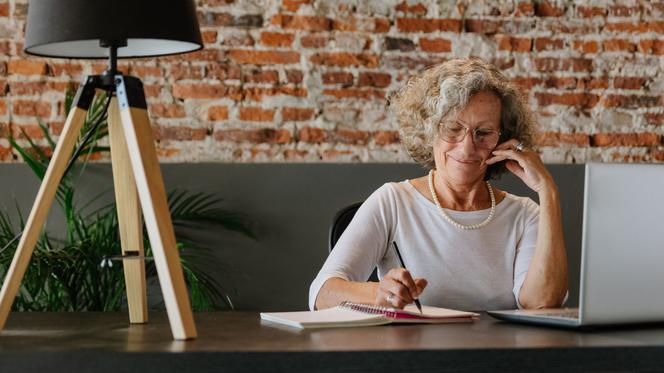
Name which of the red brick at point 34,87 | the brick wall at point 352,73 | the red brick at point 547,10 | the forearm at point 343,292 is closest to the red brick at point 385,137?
the brick wall at point 352,73

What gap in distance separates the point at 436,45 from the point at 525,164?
4.00ft

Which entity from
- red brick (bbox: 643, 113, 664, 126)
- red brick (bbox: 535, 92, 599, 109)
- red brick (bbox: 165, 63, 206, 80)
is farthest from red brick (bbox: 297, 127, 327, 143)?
red brick (bbox: 643, 113, 664, 126)

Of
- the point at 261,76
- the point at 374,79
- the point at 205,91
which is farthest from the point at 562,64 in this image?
the point at 205,91

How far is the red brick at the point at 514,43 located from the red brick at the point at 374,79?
489mm

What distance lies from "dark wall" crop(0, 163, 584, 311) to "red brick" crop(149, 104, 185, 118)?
0.20m

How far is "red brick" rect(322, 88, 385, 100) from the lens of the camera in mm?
3621

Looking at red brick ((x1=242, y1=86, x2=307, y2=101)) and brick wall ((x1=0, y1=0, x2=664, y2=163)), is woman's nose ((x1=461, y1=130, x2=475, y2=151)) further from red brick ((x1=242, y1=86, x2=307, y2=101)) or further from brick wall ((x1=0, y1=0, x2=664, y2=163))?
red brick ((x1=242, y1=86, x2=307, y2=101))

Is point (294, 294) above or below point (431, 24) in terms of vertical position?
below

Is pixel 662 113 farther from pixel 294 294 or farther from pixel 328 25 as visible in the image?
pixel 294 294

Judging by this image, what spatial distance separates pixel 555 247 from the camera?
2.46 meters

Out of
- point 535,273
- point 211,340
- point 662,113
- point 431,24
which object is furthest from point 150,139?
point 662,113

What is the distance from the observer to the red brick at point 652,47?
12.4ft

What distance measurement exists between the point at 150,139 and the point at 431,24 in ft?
7.45

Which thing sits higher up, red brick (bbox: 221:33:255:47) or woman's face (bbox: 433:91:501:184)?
red brick (bbox: 221:33:255:47)
